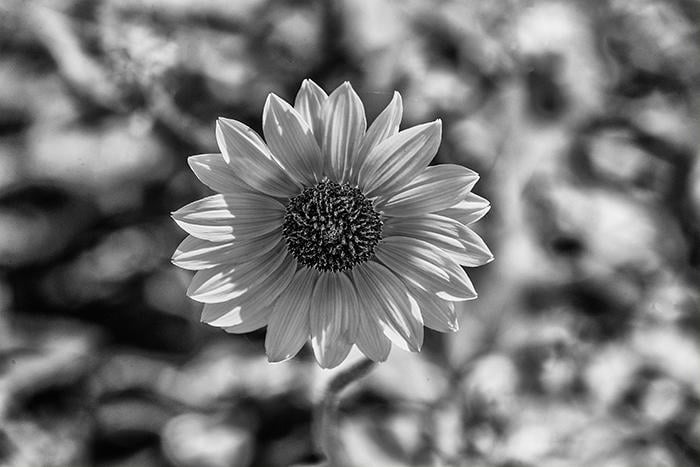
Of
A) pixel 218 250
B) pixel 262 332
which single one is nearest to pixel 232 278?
pixel 218 250

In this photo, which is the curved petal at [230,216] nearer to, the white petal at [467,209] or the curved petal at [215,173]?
the curved petal at [215,173]

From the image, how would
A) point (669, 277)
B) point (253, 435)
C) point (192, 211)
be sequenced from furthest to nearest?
point (669, 277) < point (253, 435) < point (192, 211)

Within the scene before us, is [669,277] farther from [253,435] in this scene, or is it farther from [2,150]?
[2,150]

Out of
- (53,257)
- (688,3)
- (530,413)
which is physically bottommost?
(530,413)

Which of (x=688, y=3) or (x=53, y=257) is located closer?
(x=53, y=257)

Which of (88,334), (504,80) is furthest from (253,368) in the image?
(504,80)

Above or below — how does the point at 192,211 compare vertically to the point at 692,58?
below

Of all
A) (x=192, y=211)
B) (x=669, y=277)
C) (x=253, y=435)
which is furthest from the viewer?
(x=669, y=277)

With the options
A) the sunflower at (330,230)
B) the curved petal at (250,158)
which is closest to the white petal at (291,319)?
the sunflower at (330,230)
